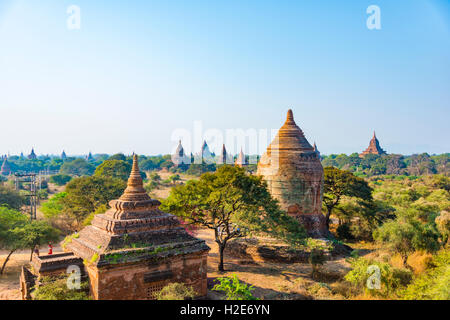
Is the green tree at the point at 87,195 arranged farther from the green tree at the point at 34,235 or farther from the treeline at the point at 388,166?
the treeline at the point at 388,166

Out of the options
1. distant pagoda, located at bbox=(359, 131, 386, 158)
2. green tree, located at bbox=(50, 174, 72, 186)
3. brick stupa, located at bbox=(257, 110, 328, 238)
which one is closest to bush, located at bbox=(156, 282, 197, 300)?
brick stupa, located at bbox=(257, 110, 328, 238)

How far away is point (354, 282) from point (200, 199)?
7.70 metres

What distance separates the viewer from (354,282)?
41.9ft

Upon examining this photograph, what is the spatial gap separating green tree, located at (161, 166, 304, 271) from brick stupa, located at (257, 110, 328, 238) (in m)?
3.05

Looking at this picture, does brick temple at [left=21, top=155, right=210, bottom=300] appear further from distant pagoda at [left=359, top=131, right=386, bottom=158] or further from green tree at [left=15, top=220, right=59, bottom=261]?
distant pagoda at [left=359, top=131, right=386, bottom=158]

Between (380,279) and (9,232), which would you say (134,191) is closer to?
(9,232)

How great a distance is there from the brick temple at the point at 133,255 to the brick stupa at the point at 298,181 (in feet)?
30.1

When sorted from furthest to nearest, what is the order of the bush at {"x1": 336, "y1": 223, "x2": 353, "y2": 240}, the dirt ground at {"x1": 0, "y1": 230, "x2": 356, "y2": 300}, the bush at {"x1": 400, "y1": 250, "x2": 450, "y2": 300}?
the bush at {"x1": 336, "y1": 223, "x2": 353, "y2": 240} → the dirt ground at {"x1": 0, "y1": 230, "x2": 356, "y2": 300} → the bush at {"x1": 400, "y1": 250, "x2": 450, "y2": 300}

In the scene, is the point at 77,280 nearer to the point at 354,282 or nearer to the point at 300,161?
the point at 354,282

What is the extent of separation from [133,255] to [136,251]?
0.50ft

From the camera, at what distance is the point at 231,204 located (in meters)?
17.3

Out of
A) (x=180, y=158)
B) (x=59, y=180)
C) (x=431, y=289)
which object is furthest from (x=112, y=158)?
(x=431, y=289)

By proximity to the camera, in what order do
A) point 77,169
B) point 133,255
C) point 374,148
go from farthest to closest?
1. point 374,148
2. point 77,169
3. point 133,255

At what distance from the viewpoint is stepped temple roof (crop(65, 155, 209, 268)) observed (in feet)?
36.2
